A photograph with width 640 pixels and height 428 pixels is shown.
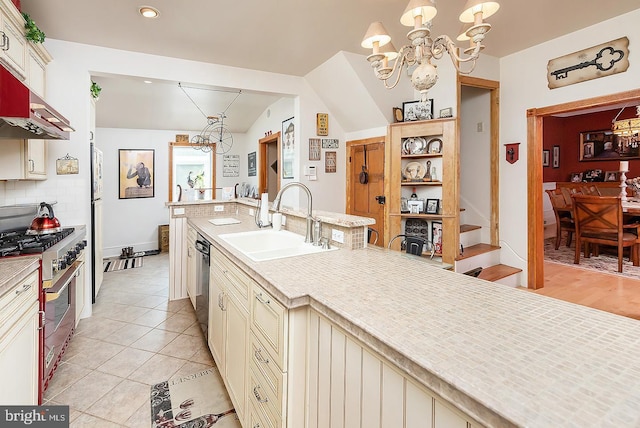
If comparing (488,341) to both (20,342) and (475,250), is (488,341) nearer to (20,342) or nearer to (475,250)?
(20,342)

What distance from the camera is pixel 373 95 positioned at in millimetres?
3768

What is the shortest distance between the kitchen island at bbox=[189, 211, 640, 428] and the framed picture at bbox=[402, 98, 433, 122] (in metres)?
2.97

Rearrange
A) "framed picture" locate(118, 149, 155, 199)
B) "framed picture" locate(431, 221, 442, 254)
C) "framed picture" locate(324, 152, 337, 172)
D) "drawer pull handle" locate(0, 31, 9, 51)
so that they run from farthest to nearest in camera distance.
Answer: "framed picture" locate(118, 149, 155, 199) < "framed picture" locate(324, 152, 337, 172) < "framed picture" locate(431, 221, 442, 254) < "drawer pull handle" locate(0, 31, 9, 51)

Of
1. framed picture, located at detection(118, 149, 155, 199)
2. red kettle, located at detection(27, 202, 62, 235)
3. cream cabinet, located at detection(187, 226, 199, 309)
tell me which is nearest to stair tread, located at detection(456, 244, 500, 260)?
cream cabinet, located at detection(187, 226, 199, 309)

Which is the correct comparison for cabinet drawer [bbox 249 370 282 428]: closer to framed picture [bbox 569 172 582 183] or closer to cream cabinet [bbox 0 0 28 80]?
cream cabinet [bbox 0 0 28 80]

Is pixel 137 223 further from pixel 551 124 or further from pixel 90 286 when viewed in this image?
pixel 551 124

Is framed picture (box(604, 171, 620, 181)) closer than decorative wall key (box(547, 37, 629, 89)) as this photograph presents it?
No

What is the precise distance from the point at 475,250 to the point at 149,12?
13.6ft

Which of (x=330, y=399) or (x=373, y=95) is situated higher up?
(x=373, y=95)

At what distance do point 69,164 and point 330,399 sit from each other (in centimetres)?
332

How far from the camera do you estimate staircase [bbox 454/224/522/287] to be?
3619 millimetres

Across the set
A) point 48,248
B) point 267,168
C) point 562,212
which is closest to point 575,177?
point 562,212

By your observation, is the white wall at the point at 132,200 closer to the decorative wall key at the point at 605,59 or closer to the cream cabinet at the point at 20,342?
the cream cabinet at the point at 20,342

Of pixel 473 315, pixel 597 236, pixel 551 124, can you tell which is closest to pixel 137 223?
pixel 473 315
